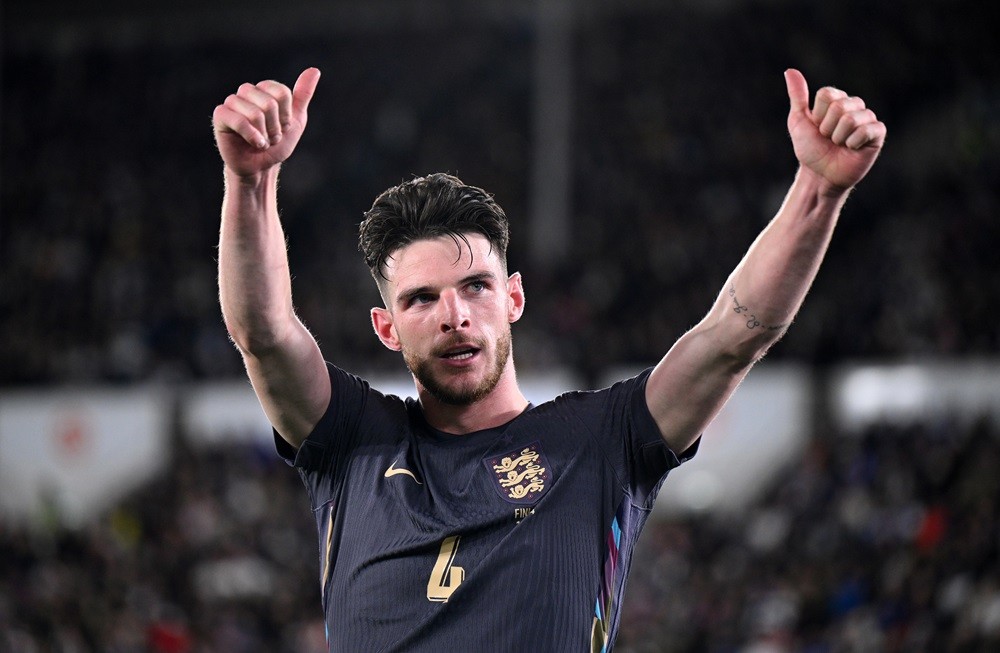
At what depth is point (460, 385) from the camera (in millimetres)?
3457

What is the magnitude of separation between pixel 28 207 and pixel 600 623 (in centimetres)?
2486

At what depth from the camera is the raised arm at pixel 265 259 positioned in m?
3.08

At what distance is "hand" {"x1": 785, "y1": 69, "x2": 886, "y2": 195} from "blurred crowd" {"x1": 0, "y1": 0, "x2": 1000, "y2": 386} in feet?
39.9

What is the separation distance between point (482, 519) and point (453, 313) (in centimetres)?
52

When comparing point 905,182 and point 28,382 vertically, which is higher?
point 905,182

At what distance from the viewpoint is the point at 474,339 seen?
3.40 m

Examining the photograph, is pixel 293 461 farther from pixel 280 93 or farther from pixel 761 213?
pixel 761 213

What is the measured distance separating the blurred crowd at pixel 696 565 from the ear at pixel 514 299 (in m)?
6.92

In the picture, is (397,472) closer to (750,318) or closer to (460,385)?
(460,385)

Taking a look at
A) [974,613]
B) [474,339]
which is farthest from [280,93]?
[974,613]

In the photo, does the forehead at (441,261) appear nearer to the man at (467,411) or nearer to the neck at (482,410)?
the man at (467,411)

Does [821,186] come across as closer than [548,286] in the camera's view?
Yes

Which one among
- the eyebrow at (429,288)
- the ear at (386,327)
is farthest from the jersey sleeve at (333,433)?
the eyebrow at (429,288)

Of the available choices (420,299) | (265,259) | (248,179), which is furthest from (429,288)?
(248,179)
